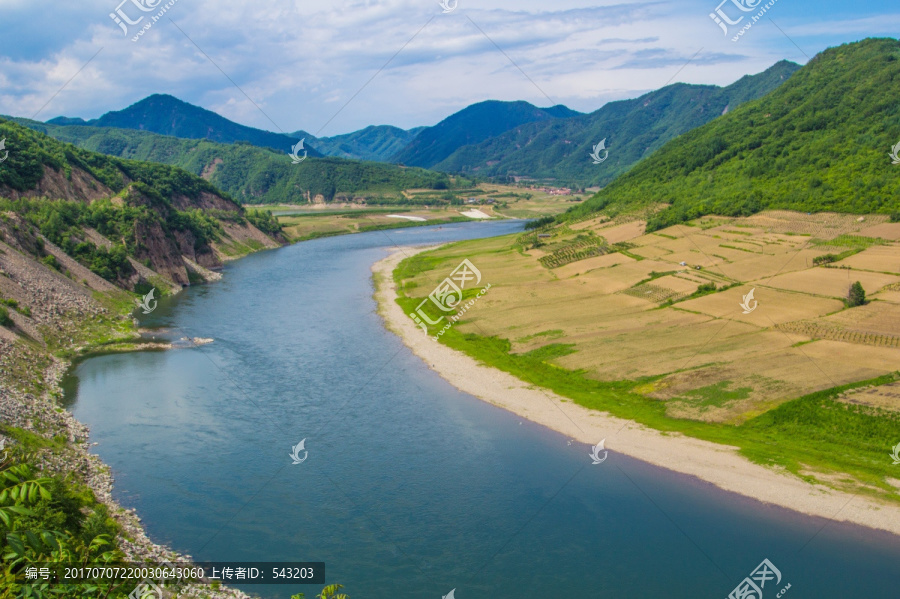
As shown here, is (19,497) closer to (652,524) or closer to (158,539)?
(158,539)

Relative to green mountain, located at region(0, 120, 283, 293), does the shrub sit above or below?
below

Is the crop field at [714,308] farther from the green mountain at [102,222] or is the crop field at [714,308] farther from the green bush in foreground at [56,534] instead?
the green mountain at [102,222]

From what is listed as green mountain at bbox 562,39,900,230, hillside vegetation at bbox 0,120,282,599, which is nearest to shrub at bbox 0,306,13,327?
hillside vegetation at bbox 0,120,282,599

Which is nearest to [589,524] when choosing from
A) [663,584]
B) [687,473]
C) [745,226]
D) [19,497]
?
[663,584]

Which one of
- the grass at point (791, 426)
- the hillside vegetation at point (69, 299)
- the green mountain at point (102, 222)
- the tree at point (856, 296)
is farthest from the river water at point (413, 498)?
the tree at point (856, 296)

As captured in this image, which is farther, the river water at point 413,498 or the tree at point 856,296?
the tree at point 856,296

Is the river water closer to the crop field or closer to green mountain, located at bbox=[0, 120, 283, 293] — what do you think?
the crop field
